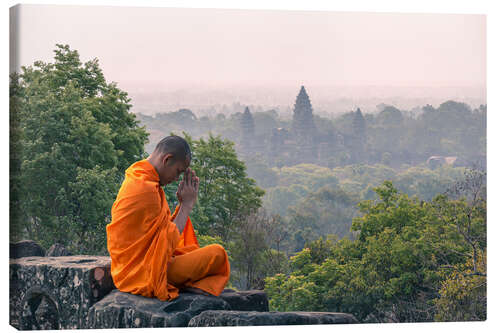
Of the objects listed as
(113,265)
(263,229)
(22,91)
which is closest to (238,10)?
(22,91)

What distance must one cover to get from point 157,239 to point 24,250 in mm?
3175

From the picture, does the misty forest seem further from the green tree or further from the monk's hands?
the monk's hands

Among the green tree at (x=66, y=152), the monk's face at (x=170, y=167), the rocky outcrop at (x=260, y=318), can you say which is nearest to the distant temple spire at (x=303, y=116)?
the green tree at (x=66, y=152)

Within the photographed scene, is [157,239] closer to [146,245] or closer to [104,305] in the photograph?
[146,245]

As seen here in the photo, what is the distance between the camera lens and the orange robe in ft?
24.3

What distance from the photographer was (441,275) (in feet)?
37.0

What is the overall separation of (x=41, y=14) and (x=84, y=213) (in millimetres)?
3408

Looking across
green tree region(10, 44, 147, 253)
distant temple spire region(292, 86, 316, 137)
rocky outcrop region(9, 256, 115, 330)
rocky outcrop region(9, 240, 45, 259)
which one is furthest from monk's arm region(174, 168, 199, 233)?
distant temple spire region(292, 86, 316, 137)

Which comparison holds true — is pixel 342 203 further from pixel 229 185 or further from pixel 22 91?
pixel 22 91

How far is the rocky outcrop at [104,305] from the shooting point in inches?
288

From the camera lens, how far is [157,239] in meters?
7.43

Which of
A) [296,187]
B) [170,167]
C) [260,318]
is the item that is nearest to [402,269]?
[260,318]

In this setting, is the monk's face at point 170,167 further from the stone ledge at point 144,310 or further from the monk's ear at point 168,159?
the stone ledge at point 144,310

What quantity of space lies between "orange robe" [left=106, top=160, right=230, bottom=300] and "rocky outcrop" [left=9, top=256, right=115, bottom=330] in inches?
11.2
